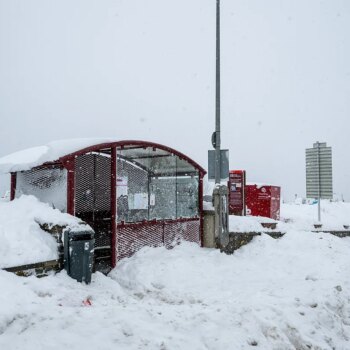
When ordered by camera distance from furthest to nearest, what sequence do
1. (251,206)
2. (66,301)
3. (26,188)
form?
(251,206), (26,188), (66,301)

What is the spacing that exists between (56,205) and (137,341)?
5.53 metres

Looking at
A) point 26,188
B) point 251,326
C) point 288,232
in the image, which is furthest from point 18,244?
point 288,232

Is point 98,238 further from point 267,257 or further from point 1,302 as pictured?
point 1,302

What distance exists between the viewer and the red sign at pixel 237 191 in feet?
57.4

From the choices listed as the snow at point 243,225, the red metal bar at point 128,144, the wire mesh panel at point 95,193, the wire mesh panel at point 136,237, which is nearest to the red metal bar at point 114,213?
the wire mesh panel at point 136,237

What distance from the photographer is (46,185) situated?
10.1 m

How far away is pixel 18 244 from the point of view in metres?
7.78

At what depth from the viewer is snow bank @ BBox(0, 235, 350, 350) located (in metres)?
4.99

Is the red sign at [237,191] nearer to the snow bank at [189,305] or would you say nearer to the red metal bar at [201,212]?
the red metal bar at [201,212]

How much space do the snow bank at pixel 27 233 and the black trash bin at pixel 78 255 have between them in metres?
0.24

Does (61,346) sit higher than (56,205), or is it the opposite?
(56,205)

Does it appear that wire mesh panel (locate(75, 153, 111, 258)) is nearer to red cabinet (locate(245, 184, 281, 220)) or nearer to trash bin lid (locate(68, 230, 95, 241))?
trash bin lid (locate(68, 230, 95, 241))

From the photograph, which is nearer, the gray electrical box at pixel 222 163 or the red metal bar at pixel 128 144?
the red metal bar at pixel 128 144

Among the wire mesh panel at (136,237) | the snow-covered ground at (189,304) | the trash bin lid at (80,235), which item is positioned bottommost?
the snow-covered ground at (189,304)
